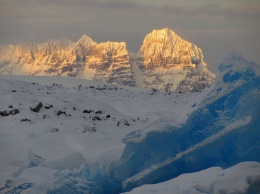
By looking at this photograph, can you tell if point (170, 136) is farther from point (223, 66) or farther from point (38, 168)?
point (38, 168)

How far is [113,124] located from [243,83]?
311 inches

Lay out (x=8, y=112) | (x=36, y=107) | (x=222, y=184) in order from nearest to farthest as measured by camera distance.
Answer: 1. (x=222, y=184)
2. (x=8, y=112)
3. (x=36, y=107)

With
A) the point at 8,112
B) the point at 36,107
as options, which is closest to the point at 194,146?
the point at 8,112

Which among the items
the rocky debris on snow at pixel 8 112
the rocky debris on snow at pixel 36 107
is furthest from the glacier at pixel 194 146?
the rocky debris on snow at pixel 36 107

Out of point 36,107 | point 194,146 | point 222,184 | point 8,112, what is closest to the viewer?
point 222,184

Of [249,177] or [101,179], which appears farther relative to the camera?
[101,179]

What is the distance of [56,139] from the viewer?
508 inches

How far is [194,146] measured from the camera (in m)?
7.99

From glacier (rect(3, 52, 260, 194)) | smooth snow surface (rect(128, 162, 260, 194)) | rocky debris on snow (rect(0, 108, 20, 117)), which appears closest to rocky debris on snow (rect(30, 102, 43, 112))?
rocky debris on snow (rect(0, 108, 20, 117))

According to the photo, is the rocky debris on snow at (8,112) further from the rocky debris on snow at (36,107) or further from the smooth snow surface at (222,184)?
the smooth snow surface at (222,184)

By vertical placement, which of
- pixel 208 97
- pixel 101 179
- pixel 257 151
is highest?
pixel 208 97

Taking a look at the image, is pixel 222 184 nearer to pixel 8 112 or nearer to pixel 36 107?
pixel 8 112

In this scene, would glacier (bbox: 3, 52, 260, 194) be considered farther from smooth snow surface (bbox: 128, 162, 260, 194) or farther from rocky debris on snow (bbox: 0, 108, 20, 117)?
rocky debris on snow (bbox: 0, 108, 20, 117)

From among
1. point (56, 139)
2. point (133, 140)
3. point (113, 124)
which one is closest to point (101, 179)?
point (133, 140)
